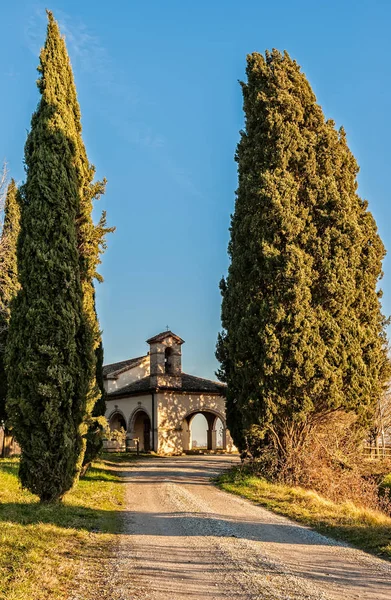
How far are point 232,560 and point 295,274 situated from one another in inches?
407

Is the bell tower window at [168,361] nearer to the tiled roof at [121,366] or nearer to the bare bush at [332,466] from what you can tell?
the tiled roof at [121,366]

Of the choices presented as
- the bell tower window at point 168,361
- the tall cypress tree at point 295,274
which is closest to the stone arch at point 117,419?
the bell tower window at point 168,361

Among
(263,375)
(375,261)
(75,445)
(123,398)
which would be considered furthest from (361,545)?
(123,398)

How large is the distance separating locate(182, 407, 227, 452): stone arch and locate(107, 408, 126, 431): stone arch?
4.16 meters

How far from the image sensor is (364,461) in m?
17.2

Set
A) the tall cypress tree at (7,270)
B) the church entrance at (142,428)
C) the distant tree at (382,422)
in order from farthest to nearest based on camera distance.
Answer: the church entrance at (142,428) < the distant tree at (382,422) < the tall cypress tree at (7,270)

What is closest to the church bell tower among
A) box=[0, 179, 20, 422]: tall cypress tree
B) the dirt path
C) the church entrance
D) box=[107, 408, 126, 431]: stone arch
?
the church entrance

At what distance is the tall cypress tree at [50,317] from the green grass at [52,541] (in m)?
0.93

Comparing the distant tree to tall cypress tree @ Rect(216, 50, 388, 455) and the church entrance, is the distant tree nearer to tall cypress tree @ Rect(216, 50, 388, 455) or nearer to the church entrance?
tall cypress tree @ Rect(216, 50, 388, 455)

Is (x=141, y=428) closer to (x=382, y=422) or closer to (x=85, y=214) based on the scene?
(x=382, y=422)

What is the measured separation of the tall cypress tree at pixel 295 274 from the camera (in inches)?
Answer: 611

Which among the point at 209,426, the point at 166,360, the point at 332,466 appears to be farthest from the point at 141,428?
the point at 332,466

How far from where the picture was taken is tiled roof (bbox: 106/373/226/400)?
104 ft

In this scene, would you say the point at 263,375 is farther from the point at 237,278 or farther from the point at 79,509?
the point at 79,509
